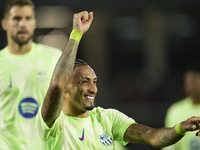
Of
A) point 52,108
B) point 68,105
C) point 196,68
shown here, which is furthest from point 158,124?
point 52,108

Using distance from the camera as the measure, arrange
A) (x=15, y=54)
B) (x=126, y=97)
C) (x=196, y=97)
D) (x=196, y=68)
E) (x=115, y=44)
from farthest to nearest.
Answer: (x=115, y=44)
(x=126, y=97)
(x=196, y=68)
(x=196, y=97)
(x=15, y=54)

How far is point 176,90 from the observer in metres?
8.11

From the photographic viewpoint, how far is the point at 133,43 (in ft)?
29.0

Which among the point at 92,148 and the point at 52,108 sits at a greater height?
the point at 52,108

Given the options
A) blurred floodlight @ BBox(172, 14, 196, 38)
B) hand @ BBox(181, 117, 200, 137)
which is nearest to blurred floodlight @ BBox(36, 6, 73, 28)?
blurred floodlight @ BBox(172, 14, 196, 38)

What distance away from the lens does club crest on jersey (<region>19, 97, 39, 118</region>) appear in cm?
352

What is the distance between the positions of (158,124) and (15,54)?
4043 mm

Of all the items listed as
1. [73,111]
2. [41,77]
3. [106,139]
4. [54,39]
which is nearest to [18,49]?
[41,77]

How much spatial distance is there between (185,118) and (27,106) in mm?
2274

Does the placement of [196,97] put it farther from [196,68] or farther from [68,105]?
[68,105]

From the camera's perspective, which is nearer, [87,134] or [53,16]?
[87,134]

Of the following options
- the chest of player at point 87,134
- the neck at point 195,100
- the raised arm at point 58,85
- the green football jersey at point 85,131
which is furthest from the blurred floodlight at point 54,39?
the raised arm at point 58,85

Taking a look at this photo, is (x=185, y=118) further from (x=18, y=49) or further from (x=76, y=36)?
(x=76, y=36)

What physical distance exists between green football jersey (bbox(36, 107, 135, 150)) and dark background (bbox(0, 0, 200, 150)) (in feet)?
15.4
